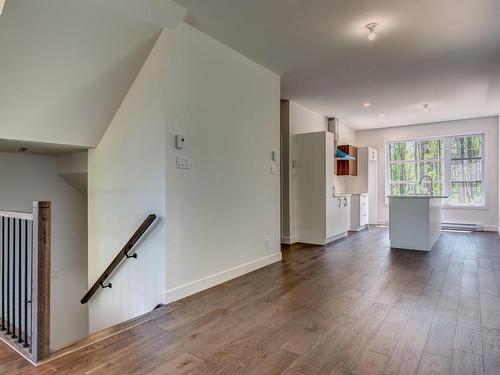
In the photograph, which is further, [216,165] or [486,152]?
[486,152]

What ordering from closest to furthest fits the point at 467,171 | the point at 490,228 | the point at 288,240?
1. the point at 288,240
2. the point at 490,228
3. the point at 467,171

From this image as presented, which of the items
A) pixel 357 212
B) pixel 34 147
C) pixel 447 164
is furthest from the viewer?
pixel 447 164

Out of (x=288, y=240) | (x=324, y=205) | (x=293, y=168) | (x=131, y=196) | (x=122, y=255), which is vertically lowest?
(x=288, y=240)

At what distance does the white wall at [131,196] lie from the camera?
9.65ft

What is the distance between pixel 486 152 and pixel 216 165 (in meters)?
7.26

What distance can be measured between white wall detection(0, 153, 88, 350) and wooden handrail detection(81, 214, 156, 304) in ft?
3.53

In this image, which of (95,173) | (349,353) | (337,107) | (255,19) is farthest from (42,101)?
(337,107)

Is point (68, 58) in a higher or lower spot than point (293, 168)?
higher

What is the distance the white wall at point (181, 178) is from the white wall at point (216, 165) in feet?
0.04

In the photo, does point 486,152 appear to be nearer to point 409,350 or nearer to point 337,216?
point 337,216

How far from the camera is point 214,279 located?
3.40 meters

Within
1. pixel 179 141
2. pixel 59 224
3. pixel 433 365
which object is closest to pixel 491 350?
pixel 433 365

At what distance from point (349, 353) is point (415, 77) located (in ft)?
13.8

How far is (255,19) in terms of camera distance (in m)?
3.06
